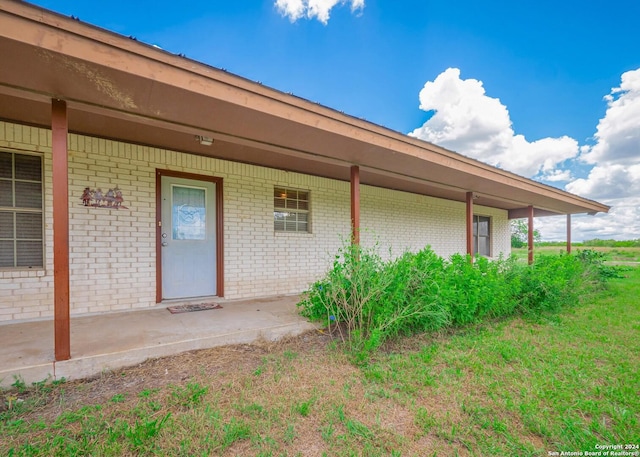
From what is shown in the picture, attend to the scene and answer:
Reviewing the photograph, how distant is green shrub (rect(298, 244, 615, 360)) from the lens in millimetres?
3158

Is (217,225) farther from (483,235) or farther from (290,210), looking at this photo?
(483,235)

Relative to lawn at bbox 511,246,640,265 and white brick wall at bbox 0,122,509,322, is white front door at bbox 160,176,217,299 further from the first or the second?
lawn at bbox 511,246,640,265

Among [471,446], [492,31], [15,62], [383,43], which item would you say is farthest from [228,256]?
[492,31]

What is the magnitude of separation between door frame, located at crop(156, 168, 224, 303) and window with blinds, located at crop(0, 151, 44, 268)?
1.25 meters

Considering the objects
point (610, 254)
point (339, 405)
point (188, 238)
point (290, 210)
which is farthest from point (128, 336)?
point (610, 254)

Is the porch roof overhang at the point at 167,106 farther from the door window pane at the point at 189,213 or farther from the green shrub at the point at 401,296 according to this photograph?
the green shrub at the point at 401,296

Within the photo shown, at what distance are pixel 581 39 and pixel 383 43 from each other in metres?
4.65

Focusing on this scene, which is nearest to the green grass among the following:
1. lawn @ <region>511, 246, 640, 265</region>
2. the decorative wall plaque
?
lawn @ <region>511, 246, 640, 265</region>

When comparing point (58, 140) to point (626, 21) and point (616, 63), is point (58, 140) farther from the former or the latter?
point (616, 63)

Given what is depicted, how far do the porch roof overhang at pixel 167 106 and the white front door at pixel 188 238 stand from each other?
622mm

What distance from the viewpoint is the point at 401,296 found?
3.20 metres

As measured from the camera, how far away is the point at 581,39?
22.7ft

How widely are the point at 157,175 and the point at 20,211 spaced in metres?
1.53

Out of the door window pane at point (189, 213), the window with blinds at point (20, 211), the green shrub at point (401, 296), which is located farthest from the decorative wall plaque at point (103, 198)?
the green shrub at point (401, 296)
